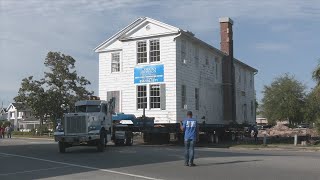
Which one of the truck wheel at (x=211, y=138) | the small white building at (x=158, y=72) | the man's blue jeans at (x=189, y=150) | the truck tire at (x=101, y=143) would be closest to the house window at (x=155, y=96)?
the small white building at (x=158, y=72)

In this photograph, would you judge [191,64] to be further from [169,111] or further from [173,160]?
[173,160]

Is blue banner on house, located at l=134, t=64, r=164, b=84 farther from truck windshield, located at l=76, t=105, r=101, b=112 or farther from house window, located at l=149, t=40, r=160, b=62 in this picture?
truck windshield, located at l=76, t=105, r=101, b=112

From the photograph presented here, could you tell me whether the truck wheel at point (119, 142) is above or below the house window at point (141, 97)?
below

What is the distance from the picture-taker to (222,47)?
4625cm

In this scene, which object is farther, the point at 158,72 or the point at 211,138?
the point at 211,138

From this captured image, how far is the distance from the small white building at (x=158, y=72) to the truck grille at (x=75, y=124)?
996 cm

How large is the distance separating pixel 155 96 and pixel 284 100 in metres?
37.4

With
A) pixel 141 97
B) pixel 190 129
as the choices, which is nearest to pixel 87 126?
pixel 190 129

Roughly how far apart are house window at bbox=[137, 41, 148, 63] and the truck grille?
37.7ft

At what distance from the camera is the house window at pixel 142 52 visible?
119 ft

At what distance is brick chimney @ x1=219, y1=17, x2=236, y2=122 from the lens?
147ft

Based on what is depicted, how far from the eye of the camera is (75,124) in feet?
83.8

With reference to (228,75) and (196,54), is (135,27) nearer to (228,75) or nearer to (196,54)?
(196,54)

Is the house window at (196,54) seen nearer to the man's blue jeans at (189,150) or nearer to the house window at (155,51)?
the house window at (155,51)
